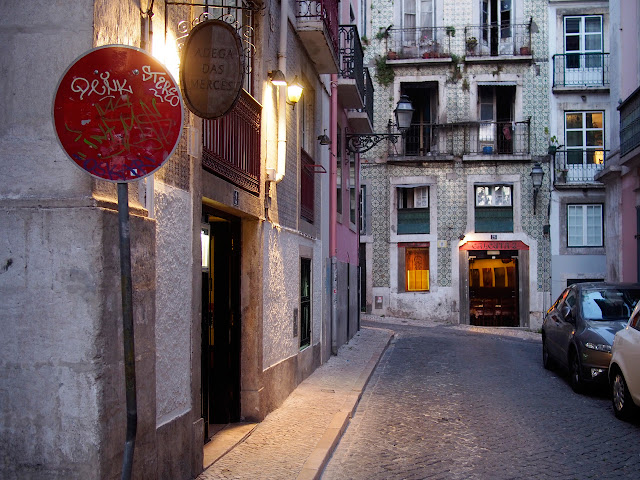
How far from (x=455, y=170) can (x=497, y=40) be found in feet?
17.7

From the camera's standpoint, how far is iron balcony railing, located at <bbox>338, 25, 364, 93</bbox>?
55.0ft

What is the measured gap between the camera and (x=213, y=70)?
20.0 ft

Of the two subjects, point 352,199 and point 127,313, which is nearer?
point 127,313

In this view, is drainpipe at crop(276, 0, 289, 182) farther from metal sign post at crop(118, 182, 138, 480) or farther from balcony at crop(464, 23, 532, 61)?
balcony at crop(464, 23, 532, 61)

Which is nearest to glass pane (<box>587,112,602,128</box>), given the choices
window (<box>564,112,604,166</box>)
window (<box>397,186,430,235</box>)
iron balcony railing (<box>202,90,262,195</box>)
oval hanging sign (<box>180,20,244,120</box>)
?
window (<box>564,112,604,166</box>)

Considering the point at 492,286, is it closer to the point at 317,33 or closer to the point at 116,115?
the point at 317,33

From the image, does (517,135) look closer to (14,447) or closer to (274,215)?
(274,215)

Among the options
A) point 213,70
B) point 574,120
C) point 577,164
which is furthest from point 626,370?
point 574,120

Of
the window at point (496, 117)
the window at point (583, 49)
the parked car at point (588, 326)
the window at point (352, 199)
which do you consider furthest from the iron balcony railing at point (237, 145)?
the window at point (583, 49)

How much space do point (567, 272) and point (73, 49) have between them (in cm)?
2667

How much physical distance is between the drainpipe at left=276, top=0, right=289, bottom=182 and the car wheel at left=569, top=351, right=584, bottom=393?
529 cm

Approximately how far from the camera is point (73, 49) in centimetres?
474

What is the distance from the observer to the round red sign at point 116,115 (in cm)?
370

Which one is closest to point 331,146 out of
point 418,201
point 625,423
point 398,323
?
point 625,423
